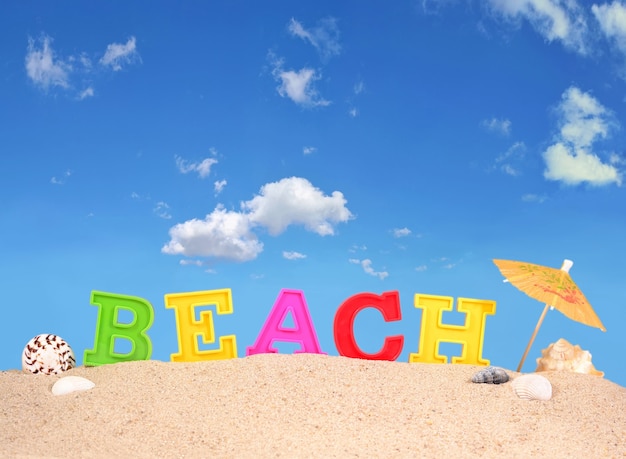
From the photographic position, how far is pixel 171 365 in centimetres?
896

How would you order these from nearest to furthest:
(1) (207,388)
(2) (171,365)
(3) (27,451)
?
(3) (27,451) < (1) (207,388) < (2) (171,365)

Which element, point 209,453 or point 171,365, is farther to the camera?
point 171,365

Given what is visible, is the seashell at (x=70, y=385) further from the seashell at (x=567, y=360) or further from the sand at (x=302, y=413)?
the seashell at (x=567, y=360)

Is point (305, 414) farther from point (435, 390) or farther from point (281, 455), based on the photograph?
point (435, 390)

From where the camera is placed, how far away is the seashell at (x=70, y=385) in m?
8.28

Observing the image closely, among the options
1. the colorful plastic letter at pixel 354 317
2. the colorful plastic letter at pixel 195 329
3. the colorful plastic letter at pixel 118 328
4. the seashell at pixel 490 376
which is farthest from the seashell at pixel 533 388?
the colorful plastic letter at pixel 118 328

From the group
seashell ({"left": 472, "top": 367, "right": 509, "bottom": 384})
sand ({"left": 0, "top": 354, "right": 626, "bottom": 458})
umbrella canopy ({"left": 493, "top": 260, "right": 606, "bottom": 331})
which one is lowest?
sand ({"left": 0, "top": 354, "right": 626, "bottom": 458})

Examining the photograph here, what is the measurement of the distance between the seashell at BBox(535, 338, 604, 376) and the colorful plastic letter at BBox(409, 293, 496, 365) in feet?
2.66

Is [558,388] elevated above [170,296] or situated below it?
below

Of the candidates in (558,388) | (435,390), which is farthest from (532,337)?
(435,390)

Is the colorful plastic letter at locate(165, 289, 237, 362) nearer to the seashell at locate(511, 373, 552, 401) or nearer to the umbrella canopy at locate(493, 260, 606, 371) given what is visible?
the seashell at locate(511, 373, 552, 401)

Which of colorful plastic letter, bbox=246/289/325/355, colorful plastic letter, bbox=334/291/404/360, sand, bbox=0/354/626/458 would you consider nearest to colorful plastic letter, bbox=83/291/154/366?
sand, bbox=0/354/626/458

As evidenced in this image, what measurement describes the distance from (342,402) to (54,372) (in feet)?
12.9

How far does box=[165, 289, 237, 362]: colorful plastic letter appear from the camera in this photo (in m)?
9.32
